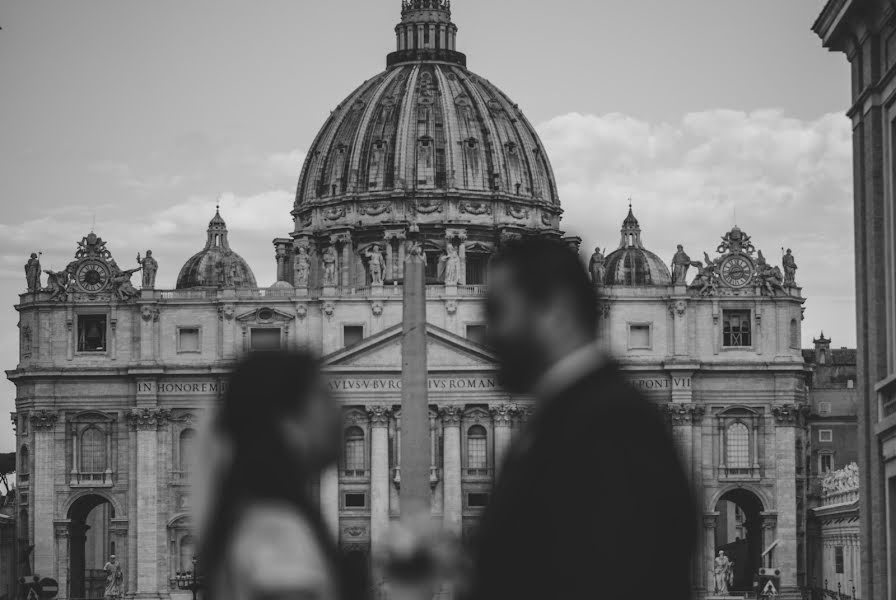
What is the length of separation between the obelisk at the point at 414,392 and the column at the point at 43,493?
238 ft

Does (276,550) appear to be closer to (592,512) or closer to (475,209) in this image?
(592,512)

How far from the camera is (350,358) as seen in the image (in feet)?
366

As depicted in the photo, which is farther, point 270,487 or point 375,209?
point 375,209

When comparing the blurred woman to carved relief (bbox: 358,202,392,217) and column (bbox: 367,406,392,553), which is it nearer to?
column (bbox: 367,406,392,553)

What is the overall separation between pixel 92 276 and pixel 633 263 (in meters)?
43.6

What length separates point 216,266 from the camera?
5812 inches

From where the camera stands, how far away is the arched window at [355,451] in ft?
367

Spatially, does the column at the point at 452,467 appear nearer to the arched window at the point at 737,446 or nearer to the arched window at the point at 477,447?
the arched window at the point at 477,447

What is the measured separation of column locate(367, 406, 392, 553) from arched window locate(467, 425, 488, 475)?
4.19 meters

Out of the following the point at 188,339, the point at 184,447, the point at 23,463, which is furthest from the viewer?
the point at 23,463

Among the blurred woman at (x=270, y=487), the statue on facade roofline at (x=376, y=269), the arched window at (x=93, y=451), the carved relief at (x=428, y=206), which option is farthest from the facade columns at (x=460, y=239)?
the blurred woman at (x=270, y=487)

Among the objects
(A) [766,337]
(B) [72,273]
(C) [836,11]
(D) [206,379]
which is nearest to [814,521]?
(A) [766,337]

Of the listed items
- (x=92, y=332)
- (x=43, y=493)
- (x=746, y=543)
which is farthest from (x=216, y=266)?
(x=746, y=543)

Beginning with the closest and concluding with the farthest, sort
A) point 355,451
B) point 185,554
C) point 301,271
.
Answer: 1. point 185,554
2. point 355,451
3. point 301,271
